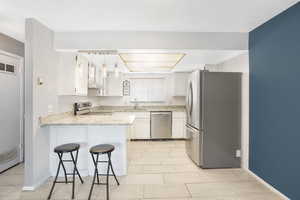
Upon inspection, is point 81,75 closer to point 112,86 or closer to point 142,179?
point 142,179

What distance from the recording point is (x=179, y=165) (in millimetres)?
3416

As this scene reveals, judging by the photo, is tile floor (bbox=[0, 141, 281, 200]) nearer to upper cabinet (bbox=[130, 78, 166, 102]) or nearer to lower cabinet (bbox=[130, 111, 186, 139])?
lower cabinet (bbox=[130, 111, 186, 139])

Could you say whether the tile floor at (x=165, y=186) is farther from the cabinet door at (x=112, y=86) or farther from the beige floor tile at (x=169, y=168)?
the cabinet door at (x=112, y=86)

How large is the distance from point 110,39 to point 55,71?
3.51 feet

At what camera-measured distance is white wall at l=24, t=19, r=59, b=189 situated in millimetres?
2445

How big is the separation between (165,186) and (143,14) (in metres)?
2.42

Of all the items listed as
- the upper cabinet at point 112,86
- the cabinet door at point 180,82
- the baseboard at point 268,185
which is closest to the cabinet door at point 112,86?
the upper cabinet at point 112,86

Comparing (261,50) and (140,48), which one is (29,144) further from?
(261,50)

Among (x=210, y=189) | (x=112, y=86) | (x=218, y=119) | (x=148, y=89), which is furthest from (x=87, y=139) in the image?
(x=148, y=89)

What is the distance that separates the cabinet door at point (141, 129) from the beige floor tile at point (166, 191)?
9.04ft

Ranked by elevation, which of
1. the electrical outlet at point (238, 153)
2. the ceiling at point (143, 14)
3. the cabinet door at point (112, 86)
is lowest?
the electrical outlet at point (238, 153)

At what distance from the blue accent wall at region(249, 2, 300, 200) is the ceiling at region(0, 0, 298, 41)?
241mm

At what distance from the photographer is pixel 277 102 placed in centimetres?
233

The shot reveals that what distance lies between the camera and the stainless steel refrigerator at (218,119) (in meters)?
3.20
